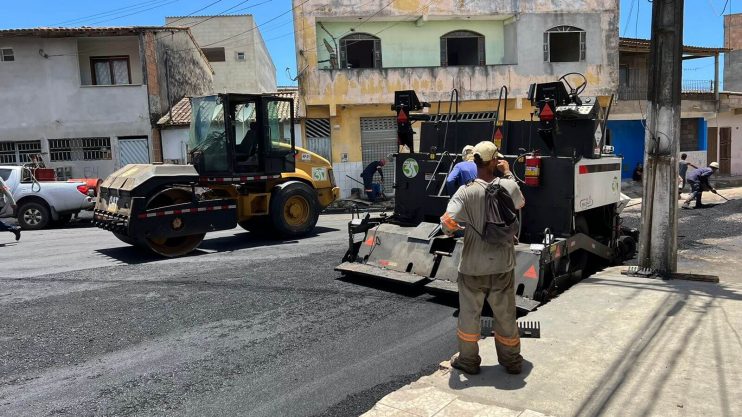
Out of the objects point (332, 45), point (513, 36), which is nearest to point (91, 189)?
point (332, 45)

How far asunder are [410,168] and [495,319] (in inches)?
139

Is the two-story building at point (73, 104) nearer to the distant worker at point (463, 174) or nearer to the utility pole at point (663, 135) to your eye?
the distant worker at point (463, 174)

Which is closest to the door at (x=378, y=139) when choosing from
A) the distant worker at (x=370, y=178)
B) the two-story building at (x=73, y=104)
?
the distant worker at (x=370, y=178)

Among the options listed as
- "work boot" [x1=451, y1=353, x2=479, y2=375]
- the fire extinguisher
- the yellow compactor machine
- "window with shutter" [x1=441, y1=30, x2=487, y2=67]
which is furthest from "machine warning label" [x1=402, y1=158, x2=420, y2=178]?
"window with shutter" [x1=441, y1=30, x2=487, y2=67]

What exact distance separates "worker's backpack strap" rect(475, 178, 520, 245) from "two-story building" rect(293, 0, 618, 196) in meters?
15.0

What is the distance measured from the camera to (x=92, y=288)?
6.75 metres

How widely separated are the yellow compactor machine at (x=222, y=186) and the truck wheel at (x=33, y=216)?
211 inches

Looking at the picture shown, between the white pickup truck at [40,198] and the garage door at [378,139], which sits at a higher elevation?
the garage door at [378,139]

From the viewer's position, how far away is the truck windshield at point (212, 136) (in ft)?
32.2

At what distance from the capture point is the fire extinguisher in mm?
6172

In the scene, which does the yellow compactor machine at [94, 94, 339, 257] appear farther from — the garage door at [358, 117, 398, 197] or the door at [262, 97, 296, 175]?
the garage door at [358, 117, 398, 197]

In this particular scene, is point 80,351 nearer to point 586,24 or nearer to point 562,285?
point 562,285

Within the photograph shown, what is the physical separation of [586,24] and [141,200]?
17.4 m

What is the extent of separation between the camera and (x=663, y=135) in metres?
6.52
